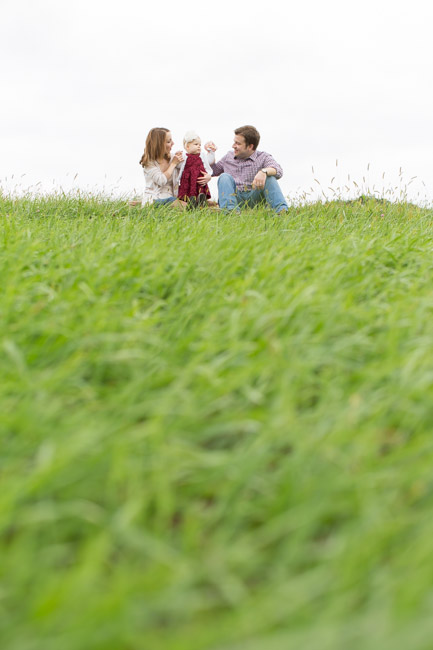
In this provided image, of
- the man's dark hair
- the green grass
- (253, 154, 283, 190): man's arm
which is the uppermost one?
the man's dark hair

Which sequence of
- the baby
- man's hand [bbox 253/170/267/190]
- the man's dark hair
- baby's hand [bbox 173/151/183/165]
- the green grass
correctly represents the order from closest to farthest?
the green grass → man's hand [bbox 253/170/267/190] → the man's dark hair → the baby → baby's hand [bbox 173/151/183/165]

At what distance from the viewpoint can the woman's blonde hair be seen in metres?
8.77

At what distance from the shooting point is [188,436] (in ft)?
6.25

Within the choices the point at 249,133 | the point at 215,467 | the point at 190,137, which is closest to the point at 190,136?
the point at 190,137

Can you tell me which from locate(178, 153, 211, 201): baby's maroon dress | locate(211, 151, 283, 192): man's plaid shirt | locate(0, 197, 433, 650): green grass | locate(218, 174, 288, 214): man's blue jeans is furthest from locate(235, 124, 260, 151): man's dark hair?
locate(0, 197, 433, 650): green grass

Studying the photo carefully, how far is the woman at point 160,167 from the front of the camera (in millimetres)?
8781

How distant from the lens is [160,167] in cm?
898

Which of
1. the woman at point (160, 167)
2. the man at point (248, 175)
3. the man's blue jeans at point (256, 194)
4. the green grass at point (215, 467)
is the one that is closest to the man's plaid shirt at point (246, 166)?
the man at point (248, 175)

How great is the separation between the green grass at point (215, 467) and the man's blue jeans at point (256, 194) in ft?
16.4

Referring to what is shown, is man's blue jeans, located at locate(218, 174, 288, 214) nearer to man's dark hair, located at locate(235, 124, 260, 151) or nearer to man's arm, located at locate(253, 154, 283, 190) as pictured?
man's arm, located at locate(253, 154, 283, 190)

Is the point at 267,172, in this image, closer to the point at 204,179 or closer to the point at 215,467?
the point at 204,179

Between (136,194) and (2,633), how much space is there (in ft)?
30.4

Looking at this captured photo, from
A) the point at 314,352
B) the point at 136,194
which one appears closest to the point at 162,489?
the point at 314,352

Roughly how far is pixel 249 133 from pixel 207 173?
32.0 inches
